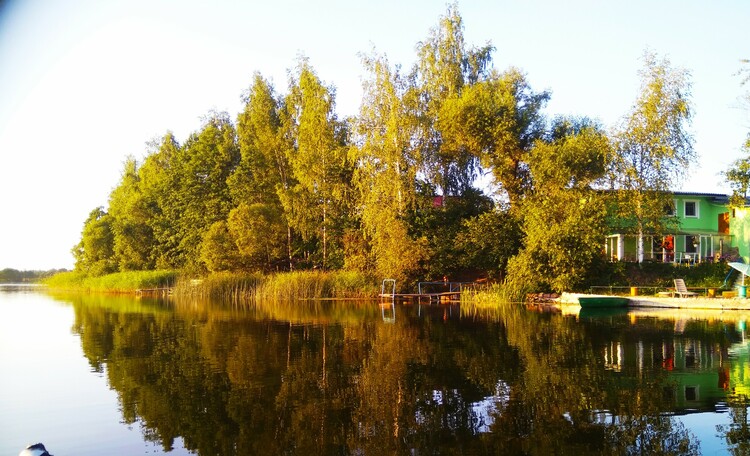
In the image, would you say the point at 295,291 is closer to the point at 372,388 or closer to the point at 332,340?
the point at 332,340

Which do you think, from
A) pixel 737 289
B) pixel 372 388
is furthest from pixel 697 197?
pixel 372 388

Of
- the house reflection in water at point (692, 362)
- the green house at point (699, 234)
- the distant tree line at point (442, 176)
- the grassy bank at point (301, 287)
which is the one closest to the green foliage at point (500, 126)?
the distant tree line at point (442, 176)

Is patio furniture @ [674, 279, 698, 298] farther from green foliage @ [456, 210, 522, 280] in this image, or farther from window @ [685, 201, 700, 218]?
window @ [685, 201, 700, 218]

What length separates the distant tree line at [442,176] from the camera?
36.8 metres

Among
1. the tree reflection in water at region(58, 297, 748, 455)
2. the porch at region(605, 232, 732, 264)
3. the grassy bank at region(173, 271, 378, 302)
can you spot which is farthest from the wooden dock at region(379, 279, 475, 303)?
the tree reflection in water at region(58, 297, 748, 455)

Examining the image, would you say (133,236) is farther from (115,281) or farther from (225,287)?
(225,287)

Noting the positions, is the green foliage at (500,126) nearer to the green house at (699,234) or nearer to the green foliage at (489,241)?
the green foliage at (489,241)

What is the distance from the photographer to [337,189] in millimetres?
43156

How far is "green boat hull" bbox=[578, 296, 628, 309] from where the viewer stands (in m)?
29.6

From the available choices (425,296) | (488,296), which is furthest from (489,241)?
(425,296)

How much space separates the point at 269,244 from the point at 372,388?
36.4m

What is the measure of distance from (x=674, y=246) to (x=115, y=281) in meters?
48.7

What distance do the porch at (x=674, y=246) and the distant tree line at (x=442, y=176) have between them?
5.55m

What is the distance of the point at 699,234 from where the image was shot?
43.5 meters
